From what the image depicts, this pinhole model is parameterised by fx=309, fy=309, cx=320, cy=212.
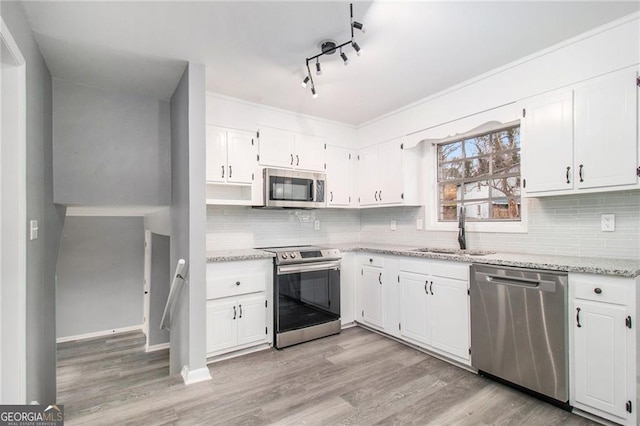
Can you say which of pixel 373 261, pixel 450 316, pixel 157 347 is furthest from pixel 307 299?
pixel 157 347

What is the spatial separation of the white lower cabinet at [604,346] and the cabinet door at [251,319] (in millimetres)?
2403

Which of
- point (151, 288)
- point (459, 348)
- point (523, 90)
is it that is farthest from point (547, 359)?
point (151, 288)

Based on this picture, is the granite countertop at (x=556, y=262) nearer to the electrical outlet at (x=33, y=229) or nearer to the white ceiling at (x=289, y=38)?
the electrical outlet at (x=33, y=229)

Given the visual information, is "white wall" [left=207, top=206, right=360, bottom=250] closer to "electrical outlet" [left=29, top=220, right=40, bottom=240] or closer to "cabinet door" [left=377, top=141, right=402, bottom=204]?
"cabinet door" [left=377, top=141, right=402, bottom=204]

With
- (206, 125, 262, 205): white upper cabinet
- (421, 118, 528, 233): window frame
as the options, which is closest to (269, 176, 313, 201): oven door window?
(206, 125, 262, 205): white upper cabinet

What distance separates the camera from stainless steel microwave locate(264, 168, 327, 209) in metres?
3.34

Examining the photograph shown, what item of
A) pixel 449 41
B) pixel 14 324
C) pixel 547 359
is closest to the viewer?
pixel 14 324

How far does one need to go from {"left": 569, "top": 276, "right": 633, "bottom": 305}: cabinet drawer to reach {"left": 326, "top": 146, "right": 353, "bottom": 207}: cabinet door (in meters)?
2.49

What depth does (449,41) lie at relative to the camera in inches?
87.8

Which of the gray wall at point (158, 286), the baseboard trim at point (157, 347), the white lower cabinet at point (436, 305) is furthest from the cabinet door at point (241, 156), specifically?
the baseboard trim at point (157, 347)

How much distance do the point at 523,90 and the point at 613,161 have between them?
861 mm

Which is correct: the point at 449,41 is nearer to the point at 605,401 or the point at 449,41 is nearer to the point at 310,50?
the point at 310,50

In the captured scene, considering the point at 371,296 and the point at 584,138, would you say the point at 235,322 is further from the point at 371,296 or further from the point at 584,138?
the point at 584,138

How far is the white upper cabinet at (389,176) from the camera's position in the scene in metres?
3.57
